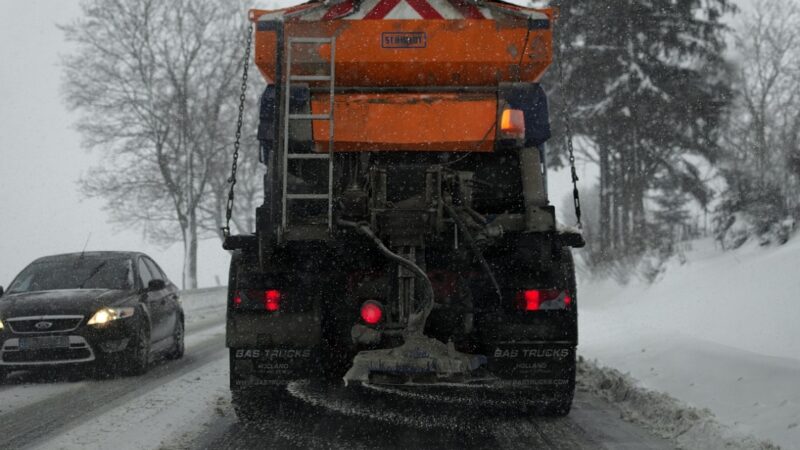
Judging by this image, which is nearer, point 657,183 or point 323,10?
point 323,10

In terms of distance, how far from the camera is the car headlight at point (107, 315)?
32.2 feet

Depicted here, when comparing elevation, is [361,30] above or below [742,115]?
below

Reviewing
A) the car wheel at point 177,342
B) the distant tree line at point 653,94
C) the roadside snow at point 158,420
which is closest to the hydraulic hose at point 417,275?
the roadside snow at point 158,420

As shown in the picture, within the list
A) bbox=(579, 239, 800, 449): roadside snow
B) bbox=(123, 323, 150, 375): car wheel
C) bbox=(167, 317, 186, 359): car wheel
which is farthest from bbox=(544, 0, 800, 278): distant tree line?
bbox=(123, 323, 150, 375): car wheel

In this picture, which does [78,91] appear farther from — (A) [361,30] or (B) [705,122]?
(A) [361,30]

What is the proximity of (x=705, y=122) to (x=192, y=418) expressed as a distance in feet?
69.6

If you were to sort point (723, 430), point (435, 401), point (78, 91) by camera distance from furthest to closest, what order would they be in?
point (78, 91)
point (435, 401)
point (723, 430)

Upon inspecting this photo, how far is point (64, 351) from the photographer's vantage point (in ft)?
31.5

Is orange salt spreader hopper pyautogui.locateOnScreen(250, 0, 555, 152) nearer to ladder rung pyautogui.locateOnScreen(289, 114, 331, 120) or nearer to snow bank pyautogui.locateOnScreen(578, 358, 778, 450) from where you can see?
ladder rung pyautogui.locateOnScreen(289, 114, 331, 120)

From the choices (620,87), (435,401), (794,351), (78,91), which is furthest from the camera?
(78,91)

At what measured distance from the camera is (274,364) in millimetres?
6383

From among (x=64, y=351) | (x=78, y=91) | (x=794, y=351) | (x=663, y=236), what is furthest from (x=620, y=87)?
(x=78, y=91)

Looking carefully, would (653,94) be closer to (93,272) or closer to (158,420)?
(93,272)

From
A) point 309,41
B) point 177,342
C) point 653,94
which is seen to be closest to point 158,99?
point 653,94
